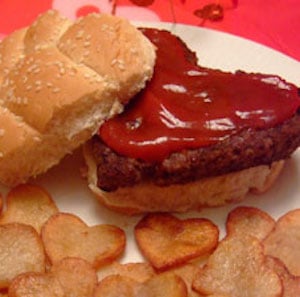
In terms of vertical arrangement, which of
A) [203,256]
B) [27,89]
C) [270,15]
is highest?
[27,89]

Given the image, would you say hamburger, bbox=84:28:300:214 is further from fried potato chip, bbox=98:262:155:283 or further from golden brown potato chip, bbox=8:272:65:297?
golden brown potato chip, bbox=8:272:65:297

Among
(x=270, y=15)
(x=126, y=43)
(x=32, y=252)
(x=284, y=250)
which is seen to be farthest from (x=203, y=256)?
(x=270, y=15)

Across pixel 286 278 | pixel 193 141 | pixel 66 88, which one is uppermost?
pixel 66 88

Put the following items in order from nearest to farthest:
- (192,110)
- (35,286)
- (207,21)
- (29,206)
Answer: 1. (35,286)
2. (192,110)
3. (29,206)
4. (207,21)

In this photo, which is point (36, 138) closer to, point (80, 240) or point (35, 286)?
point (80, 240)

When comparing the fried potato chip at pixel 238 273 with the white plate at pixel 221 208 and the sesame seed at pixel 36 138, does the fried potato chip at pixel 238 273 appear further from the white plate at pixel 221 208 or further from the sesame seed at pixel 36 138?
the sesame seed at pixel 36 138

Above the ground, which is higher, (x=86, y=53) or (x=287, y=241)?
(x=86, y=53)

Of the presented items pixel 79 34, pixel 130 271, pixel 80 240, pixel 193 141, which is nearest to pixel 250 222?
pixel 193 141

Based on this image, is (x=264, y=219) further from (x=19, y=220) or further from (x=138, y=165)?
(x=19, y=220)
